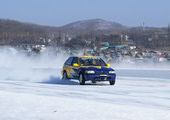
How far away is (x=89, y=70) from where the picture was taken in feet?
55.5

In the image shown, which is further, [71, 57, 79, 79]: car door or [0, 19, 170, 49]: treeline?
[0, 19, 170, 49]: treeline

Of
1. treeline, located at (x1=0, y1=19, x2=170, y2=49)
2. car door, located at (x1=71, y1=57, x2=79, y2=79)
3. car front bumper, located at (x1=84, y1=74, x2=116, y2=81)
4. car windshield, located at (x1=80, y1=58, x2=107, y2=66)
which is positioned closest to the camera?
car front bumper, located at (x1=84, y1=74, x2=116, y2=81)

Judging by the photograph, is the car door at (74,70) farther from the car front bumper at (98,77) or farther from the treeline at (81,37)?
the treeline at (81,37)

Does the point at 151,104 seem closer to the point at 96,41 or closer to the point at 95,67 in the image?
the point at 95,67

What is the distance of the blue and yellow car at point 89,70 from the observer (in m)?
16.9

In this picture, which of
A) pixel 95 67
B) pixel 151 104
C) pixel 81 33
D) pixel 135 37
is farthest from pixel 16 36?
pixel 151 104

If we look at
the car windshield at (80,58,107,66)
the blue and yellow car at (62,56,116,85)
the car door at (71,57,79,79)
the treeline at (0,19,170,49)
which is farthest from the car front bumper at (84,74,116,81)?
the treeline at (0,19,170,49)

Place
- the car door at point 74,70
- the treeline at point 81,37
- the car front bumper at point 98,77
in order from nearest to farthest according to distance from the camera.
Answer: the car front bumper at point 98,77
the car door at point 74,70
the treeline at point 81,37

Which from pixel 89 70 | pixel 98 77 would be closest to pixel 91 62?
pixel 89 70

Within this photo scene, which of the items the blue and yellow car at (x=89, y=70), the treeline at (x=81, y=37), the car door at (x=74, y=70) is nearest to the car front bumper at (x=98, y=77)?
the blue and yellow car at (x=89, y=70)

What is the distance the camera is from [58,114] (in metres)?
8.20

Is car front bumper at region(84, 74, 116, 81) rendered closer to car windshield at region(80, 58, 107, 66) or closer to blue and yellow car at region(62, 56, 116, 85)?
blue and yellow car at region(62, 56, 116, 85)

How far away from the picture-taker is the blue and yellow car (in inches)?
664

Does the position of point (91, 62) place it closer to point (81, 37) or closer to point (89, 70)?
point (89, 70)
